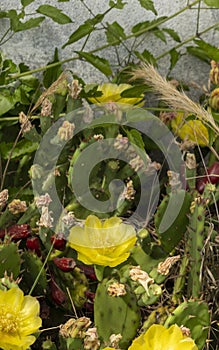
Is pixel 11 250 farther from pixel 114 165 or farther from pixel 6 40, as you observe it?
pixel 6 40

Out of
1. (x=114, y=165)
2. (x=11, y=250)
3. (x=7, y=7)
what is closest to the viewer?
(x=11, y=250)

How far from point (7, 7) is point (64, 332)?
2.77 ft

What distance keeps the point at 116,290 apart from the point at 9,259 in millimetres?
178

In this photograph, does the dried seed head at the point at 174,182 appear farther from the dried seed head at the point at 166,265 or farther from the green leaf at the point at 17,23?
the green leaf at the point at 17,23

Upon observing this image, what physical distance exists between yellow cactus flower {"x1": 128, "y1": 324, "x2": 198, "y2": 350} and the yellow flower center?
166 millimetres

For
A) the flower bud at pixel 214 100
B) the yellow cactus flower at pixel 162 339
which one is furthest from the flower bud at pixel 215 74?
the yellow cactus flower at pixel 162 339

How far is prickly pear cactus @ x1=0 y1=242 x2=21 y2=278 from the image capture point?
1.32 metres

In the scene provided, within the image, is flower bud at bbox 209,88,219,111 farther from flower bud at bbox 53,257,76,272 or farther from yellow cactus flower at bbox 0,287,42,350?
yellow cactus flower at bbox 0,287,42,350

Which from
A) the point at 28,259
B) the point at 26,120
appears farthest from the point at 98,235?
the point at 26,120

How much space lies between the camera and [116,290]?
126 cm

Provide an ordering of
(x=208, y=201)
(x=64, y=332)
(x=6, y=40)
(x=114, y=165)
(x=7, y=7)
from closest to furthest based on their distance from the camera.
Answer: (x=64, y=332), (x=208, y=201), (x=114, y=165), (x=6, y=40), (x=7, y=7)

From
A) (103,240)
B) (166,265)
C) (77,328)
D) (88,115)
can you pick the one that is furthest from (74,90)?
(77,328)

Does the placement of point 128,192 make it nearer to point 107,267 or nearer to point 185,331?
point 107,267

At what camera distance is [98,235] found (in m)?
1.44
